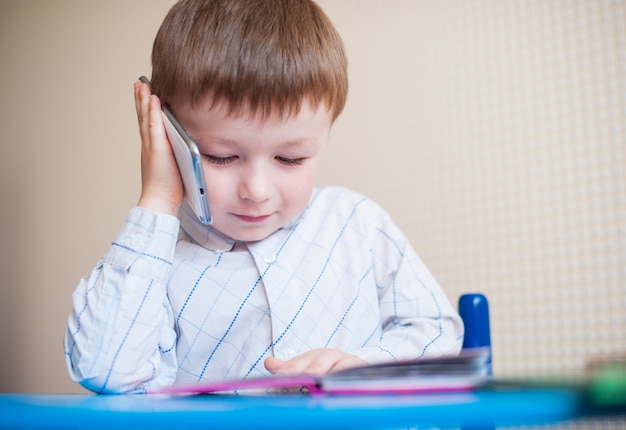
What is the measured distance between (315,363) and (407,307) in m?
0.33

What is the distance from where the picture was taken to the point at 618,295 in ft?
3.86

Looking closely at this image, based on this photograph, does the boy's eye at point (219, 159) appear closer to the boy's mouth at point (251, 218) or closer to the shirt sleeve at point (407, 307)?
the boy's mouth at point (251, 218)

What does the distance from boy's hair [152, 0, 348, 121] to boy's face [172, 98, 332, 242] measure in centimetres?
2

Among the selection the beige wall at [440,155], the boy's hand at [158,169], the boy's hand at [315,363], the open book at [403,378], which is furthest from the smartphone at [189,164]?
the beige wall at [440,155]

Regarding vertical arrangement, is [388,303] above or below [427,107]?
below

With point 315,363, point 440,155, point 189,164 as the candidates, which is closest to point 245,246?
point 189,164

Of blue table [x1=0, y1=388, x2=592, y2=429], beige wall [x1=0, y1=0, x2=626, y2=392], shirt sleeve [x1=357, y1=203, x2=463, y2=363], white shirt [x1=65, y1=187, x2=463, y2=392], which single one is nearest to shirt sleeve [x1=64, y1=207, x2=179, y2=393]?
white shirt [x1=65, y1=187, x2=463, y2=392]

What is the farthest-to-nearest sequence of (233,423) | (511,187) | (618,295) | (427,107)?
1. (427,107)
2. (511,187)
3. (618,295)
4. (233,423)

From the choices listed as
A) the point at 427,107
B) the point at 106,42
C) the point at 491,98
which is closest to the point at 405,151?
the point at 427,107

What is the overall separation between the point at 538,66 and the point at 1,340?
5.30ft

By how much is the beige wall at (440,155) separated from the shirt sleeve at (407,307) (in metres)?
0.45

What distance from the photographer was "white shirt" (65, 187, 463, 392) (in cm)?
67

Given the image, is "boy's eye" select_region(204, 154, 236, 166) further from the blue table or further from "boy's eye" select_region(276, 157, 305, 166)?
the blue table

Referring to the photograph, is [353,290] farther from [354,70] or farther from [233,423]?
[354,70]
